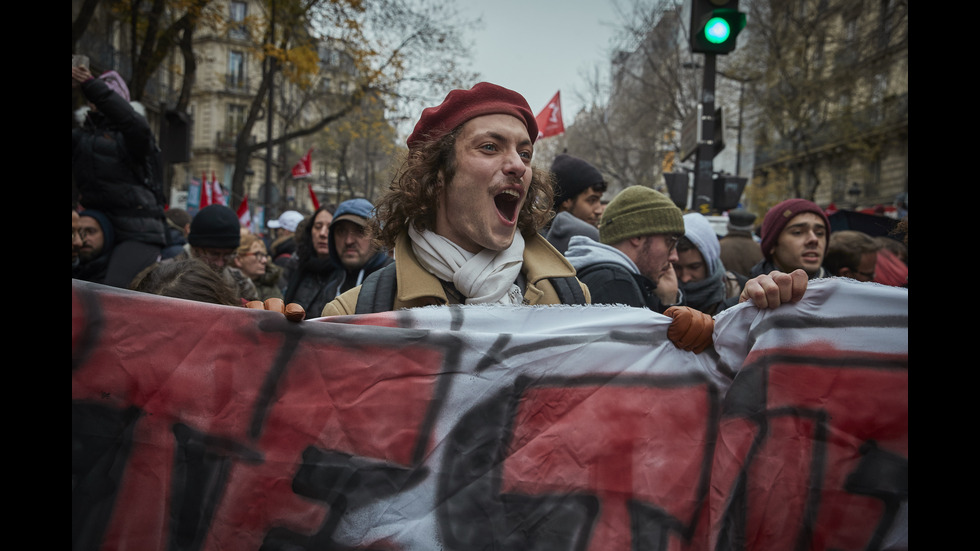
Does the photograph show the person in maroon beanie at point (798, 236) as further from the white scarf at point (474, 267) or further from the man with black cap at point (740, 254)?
the white scarf at point (474, 267)

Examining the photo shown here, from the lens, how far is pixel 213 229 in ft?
15.0

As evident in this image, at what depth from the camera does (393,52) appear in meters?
17.2

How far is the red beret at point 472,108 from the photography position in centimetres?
212

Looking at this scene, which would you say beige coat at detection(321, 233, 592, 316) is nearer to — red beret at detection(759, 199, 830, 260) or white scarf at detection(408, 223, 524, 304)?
white scarf at detection(408, 223, 524, 304)

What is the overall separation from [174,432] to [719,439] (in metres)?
1.23

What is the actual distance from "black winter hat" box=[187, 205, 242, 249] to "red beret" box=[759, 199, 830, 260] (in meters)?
3.24

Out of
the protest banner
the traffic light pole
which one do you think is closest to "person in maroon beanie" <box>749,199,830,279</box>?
the protest banner

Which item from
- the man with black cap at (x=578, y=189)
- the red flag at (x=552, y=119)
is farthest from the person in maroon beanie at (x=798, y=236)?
the red flag at (x=552, y=119)

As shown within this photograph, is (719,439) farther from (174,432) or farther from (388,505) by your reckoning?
(174,432)

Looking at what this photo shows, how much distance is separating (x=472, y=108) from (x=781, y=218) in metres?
2.57

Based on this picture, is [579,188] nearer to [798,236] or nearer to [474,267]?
Answer: [798,236]

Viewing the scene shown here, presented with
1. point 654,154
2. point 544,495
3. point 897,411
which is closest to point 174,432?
point 544,495

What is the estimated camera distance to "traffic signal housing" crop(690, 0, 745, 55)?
6.13m

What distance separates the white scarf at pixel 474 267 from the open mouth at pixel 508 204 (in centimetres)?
9
